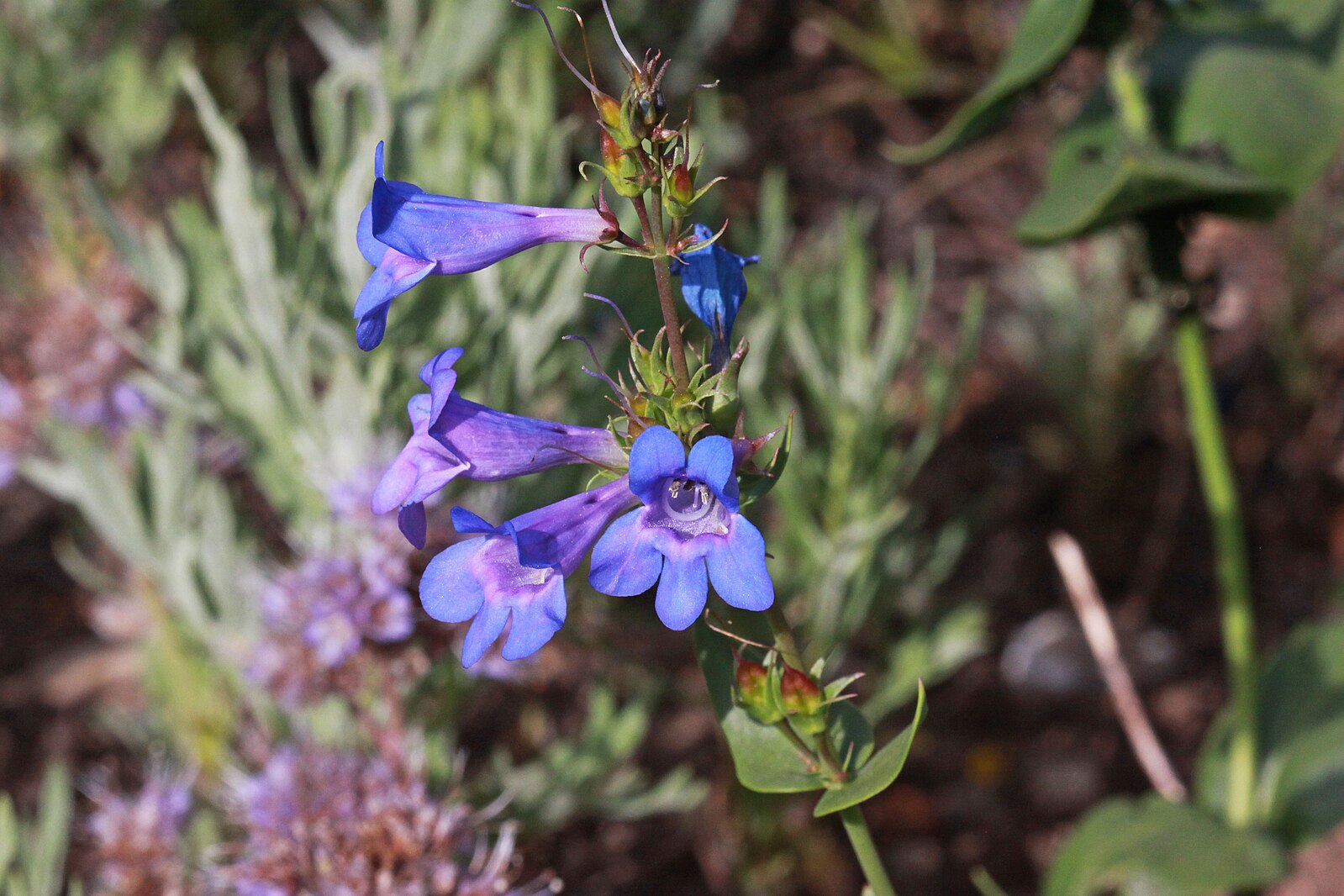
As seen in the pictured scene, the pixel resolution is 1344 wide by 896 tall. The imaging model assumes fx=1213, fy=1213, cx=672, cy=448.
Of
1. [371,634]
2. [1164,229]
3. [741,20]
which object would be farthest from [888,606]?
[741,20]

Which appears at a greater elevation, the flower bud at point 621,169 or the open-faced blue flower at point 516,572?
the flower bud at point 621,169

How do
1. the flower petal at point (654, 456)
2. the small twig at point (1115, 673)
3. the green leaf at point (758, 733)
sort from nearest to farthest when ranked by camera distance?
the flower petal at point (654, 456)
the green leaf at point (758, 733)
the small twig at point (1115, 673)

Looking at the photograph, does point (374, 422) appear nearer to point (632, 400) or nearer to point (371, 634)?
point (371, 634)

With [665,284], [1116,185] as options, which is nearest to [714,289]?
[665,284]

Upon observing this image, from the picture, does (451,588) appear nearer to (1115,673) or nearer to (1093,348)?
(1115,673)

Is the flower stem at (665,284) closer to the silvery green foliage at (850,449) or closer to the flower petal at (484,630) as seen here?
the flower petal at (484,630)

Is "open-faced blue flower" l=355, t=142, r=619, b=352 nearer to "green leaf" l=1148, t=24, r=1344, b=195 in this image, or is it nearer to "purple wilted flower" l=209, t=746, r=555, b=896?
"purple wilted flower" l=209, t=746, r=555, b=896

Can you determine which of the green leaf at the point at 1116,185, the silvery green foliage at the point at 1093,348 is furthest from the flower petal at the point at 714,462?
the silvery green foliage at the point at 1093,348
